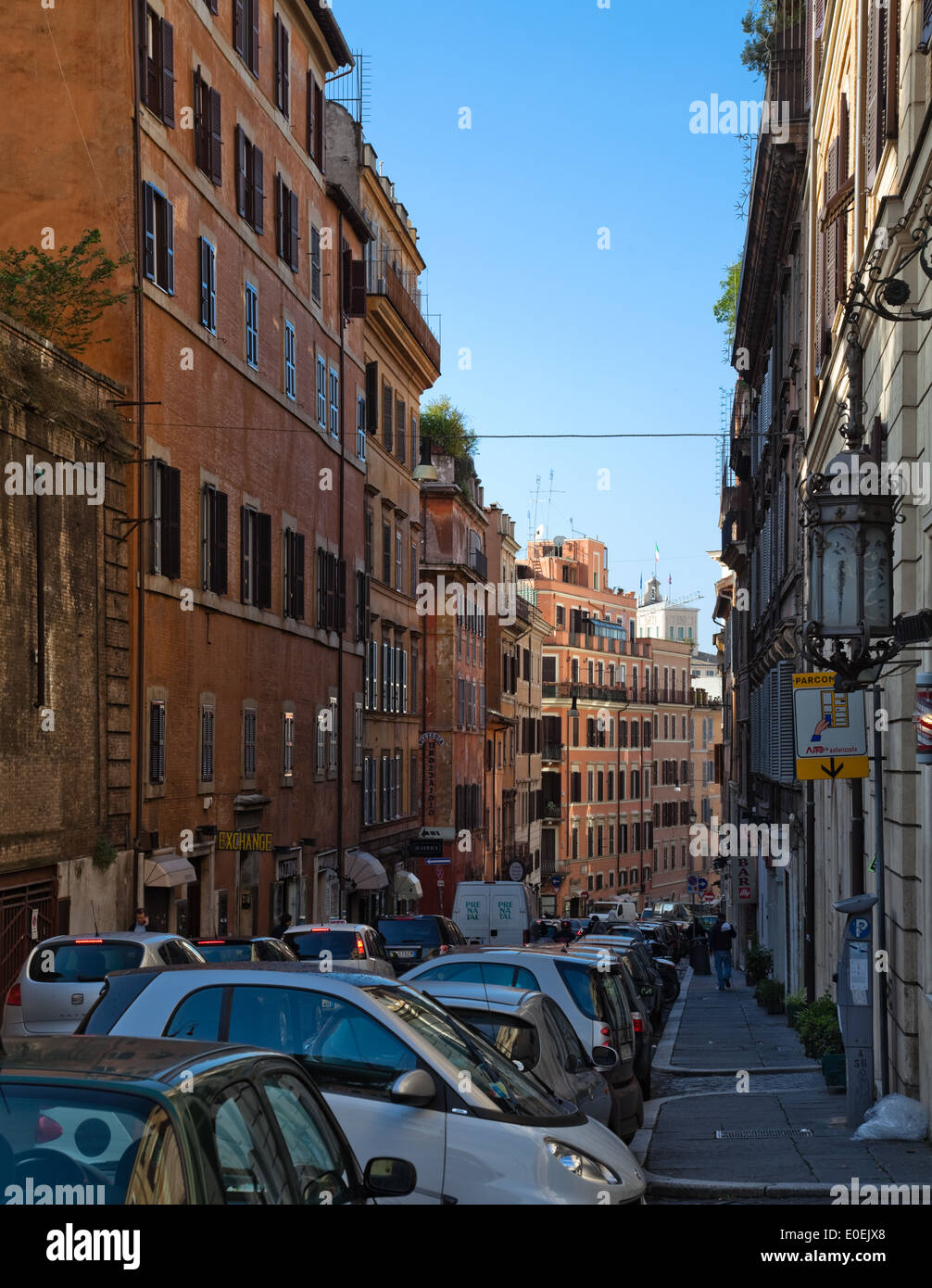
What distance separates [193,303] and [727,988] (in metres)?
22.1

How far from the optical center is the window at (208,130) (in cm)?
3038

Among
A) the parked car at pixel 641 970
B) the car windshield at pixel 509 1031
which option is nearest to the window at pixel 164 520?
the parked car at pixel 641 970

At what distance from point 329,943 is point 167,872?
418 centimetres

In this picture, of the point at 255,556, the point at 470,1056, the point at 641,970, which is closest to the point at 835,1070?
the point at 641,970

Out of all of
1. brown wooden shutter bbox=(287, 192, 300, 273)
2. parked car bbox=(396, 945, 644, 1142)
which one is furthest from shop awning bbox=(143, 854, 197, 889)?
brown wooden shutter bbox=(287, 192, 300, 273)

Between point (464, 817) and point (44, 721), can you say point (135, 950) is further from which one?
point (464, 817)

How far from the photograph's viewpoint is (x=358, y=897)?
148ft

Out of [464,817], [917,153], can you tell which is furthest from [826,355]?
[464,817]

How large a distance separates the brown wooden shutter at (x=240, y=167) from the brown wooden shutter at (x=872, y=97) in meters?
18.0

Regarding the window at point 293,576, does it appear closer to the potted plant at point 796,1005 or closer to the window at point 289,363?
the window at point 289,363

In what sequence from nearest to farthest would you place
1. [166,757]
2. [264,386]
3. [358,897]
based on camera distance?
[166,757] → [264,386] → [358,897]
